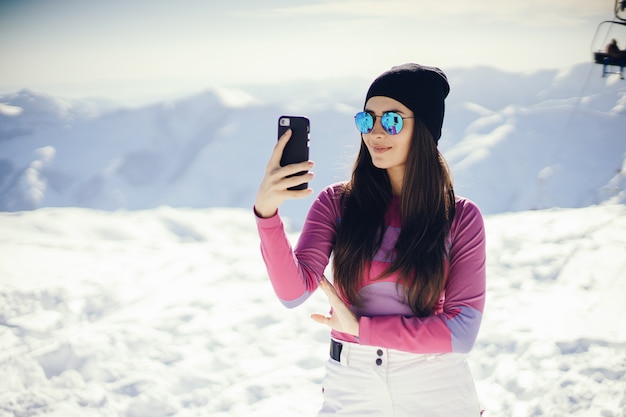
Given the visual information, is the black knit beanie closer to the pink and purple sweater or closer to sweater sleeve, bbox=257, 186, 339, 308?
the pink and purple sweater

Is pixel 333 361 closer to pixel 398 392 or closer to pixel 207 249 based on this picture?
pixel 398 392

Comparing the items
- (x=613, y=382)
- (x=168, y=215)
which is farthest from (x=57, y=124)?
(x=613, y=382)

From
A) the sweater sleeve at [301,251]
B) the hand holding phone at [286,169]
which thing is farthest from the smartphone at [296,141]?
the sweater sleeve at [301,251]

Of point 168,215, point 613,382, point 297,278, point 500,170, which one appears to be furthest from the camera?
point 500,170

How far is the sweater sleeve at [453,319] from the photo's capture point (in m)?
1.59

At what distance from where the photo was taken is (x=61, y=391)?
12.4 ft

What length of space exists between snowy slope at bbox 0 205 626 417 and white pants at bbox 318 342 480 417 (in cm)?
208

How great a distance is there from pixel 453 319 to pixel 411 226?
1.16 feet

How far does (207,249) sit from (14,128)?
7.97 m

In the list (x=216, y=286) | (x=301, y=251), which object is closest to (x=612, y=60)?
(x=216, y=286)

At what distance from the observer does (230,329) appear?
4930 mm

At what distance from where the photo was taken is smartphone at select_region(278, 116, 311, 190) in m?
1.51

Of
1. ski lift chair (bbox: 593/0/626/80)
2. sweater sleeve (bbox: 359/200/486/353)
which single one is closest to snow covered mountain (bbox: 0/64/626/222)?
ski lift chair (bbox: 593/0/626/80)

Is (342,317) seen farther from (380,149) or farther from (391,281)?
(380,149)
